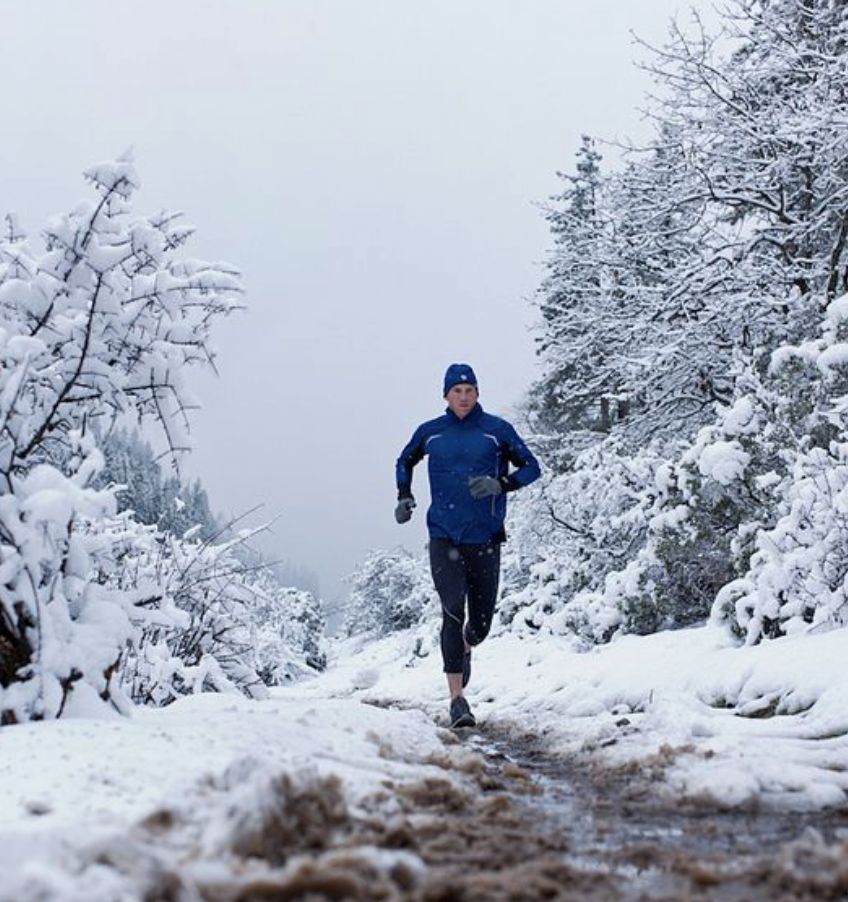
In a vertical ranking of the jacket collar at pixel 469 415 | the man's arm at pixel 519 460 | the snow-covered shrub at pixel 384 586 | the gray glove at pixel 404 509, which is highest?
the jacket collar at pixel 469 415

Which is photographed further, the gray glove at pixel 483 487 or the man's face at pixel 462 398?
the man's face at pixel 462 398

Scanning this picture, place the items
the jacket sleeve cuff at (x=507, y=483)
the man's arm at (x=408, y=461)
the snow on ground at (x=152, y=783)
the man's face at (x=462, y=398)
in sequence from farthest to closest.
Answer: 1. the man's arm at (x=408, y=461)
2. the man's face at (x=462, y=398)
3. the jacket sleeve cuff at (x=507, y=483)
4. the snow on ground at (x=152, y=783)

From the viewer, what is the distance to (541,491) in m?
16.3

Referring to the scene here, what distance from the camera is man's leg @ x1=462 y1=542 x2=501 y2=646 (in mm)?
6133

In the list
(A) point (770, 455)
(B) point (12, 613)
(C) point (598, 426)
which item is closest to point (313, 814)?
(B) point (12, 613)

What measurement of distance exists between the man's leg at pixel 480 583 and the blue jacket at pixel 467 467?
0.07 m

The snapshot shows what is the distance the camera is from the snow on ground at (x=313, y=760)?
171cm

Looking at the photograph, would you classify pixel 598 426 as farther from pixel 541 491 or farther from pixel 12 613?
pixel 12 613

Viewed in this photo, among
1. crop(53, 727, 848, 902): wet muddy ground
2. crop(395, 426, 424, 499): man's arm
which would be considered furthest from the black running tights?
crop(53, 727, 848, 902): wet muddy ground

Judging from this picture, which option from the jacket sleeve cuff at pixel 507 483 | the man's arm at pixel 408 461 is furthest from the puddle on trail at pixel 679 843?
the man's arm at pixel 408 461

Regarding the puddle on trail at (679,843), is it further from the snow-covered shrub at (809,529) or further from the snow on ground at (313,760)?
the snow-covered shrub at (809,529)

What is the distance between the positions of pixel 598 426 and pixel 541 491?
5280 mm

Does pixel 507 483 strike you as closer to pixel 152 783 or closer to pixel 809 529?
pixel 809 529

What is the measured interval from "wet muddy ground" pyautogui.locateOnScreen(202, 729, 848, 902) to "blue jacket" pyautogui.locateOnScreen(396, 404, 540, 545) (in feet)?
8.90
